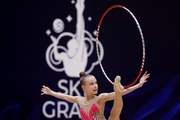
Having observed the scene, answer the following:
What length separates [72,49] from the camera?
253 inches

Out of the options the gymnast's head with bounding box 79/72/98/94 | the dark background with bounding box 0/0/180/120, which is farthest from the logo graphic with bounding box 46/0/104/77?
the gymnast's head with bounding box 79/72/98/94

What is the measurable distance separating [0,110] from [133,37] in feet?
8.58

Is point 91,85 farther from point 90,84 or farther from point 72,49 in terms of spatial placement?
point 72,49

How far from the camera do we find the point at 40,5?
6.51 meters

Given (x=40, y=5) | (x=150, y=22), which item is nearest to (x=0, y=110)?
(x=40, y=5)

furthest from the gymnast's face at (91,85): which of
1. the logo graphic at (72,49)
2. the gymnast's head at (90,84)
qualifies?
the logo graphic at (72,49)

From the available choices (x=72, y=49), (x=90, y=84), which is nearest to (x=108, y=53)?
(x=72, y=49)

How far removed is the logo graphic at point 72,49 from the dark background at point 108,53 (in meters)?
0.09

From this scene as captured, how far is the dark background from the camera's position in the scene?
6328mm

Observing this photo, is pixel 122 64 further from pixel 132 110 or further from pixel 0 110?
pixel 0 110

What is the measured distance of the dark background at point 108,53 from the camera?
249 inches

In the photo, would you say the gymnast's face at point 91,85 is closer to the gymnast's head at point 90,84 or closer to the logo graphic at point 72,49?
the gymnast's head at point 90,84

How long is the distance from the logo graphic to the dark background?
86 mm

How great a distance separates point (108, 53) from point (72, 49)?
2.02 feet
